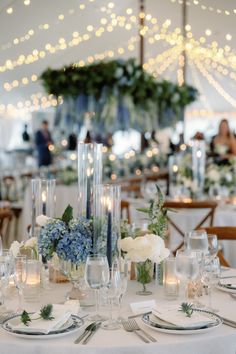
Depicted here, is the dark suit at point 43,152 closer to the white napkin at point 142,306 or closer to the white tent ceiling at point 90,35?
the white tent ceiling at point 90,35

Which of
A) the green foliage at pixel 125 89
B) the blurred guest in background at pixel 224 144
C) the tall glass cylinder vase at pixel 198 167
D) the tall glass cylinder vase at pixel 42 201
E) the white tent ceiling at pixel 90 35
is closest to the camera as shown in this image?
the tall glass cylinder vase at pixel 42 201

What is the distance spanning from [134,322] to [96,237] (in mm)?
431

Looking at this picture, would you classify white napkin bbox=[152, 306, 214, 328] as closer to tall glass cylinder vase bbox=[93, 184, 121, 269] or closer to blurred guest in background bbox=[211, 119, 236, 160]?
tall glass cylinder vase bbox=[93, 184, 121, 269]

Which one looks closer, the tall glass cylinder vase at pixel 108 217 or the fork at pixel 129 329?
the fork at pixel 129 329

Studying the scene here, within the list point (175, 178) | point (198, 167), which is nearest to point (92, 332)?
point (198, 167)

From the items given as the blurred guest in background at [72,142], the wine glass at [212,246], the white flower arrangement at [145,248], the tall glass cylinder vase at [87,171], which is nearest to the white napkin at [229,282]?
the wine glass at [212,246]

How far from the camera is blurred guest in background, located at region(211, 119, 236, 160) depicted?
6891 millimetres

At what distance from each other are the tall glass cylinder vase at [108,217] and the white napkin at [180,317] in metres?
0.42

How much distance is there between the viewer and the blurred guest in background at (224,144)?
22.6 ft

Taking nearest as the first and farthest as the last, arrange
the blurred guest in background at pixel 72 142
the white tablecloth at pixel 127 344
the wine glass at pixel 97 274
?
the white tablecloth at pixel 127 344 < the wine glass at pixel 97 274 < the blurred guest in background at pixel 72 142

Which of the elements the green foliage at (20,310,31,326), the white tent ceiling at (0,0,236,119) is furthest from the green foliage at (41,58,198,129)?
the green foliage at (20,310,31,326)

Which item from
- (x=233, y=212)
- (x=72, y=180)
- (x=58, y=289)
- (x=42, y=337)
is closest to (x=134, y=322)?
(x=42, y=337)

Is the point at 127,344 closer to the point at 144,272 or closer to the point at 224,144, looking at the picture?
the point at 144,272

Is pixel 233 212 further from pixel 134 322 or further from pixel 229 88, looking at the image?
pixel 229 88
